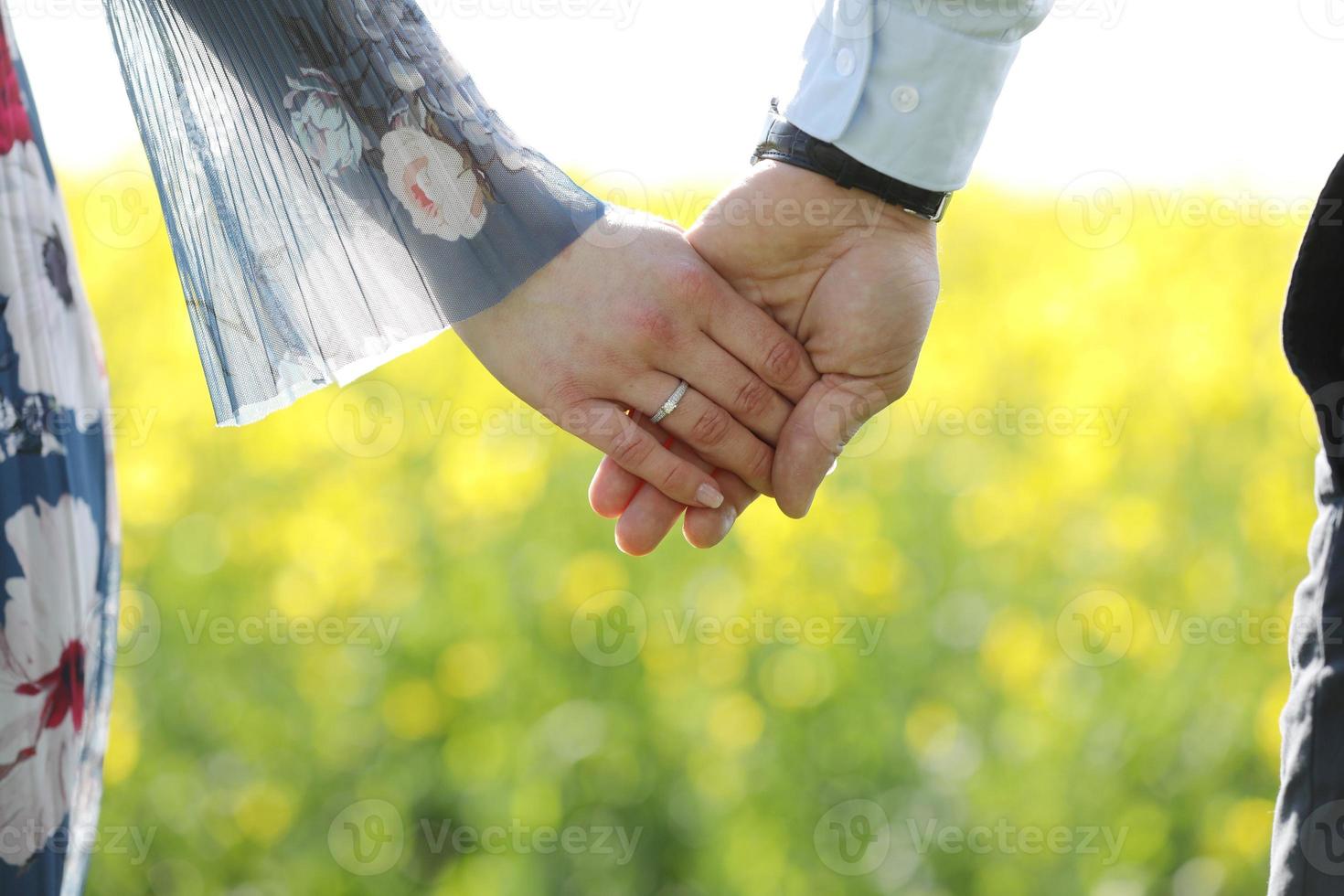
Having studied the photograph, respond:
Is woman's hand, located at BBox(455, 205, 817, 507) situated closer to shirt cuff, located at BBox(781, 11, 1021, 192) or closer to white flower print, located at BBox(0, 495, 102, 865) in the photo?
shirt cuff, located at BBox(781, 11, 1021, 192)

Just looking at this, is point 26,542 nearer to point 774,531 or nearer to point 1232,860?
point 774,531

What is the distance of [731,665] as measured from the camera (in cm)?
196

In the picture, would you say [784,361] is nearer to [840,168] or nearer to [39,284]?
[840,168]

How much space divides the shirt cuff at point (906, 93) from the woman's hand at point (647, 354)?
176 mm

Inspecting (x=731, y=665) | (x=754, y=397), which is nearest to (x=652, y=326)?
(x=754, y=397)

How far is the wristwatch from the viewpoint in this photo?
106 cm

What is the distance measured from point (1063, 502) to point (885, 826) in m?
0.79

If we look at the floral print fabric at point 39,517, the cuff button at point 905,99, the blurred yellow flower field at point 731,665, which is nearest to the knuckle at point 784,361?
the cuff button at point 905,99

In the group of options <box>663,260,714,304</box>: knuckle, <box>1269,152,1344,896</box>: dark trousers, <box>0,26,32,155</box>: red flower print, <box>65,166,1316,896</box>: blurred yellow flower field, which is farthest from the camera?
<box>65,166,1316,896</box>: blurred yellow flower field

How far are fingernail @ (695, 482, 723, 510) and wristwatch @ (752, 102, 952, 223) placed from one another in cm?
31

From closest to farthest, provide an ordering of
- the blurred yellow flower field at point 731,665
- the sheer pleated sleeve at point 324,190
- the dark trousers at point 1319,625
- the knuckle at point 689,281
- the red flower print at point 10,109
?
1. the dark trousers at point 1319,625
2. the red flower print at point 10,109
3. the sheer pleated sleeve at point 324,190
4. the knuckle at point 689,281
5. the blurred yellow flower field at point 731,665

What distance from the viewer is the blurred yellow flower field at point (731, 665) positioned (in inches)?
71.0

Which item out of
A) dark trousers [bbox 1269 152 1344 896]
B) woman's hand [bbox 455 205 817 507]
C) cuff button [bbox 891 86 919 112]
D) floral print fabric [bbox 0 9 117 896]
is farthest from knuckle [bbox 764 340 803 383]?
floral print fabric [bbox 0 9 117 896]

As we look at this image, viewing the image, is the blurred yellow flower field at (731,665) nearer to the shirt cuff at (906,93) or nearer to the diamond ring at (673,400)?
the diamond ring at (673,400)
